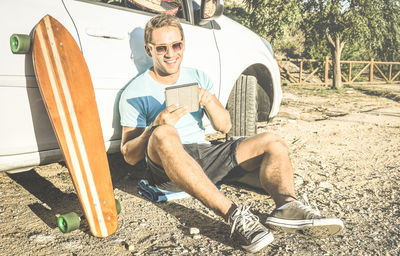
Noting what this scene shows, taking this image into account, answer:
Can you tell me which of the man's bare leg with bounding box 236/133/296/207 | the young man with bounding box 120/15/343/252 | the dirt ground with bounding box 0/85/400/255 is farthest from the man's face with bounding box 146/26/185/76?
the dirt ground with bounding box 0/85/400/255

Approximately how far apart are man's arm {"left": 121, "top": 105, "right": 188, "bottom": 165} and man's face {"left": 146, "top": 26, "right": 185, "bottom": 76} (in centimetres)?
36

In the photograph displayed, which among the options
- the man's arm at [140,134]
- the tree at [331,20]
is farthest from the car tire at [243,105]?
the tree at [331,20]

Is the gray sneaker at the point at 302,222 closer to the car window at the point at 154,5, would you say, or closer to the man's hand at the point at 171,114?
the man's hand at the point at 171,114

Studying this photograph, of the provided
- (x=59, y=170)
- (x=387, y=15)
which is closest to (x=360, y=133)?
(x=59, y=170)

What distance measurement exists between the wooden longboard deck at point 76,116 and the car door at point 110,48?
0.11 m

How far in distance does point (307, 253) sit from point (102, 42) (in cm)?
164

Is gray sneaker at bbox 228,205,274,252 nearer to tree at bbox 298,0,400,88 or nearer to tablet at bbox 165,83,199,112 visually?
tablet at bbox 165,83,199,112

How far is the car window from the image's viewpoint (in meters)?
2.68

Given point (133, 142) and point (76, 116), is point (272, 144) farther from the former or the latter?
point (76, 116)

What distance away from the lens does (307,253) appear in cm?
174

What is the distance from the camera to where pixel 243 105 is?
337 centimetres

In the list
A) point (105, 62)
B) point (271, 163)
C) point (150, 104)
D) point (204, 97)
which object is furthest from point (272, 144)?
point (105, 62)

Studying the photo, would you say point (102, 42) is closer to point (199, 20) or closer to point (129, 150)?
point (129, 150)

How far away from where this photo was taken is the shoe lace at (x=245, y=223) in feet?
5.71
